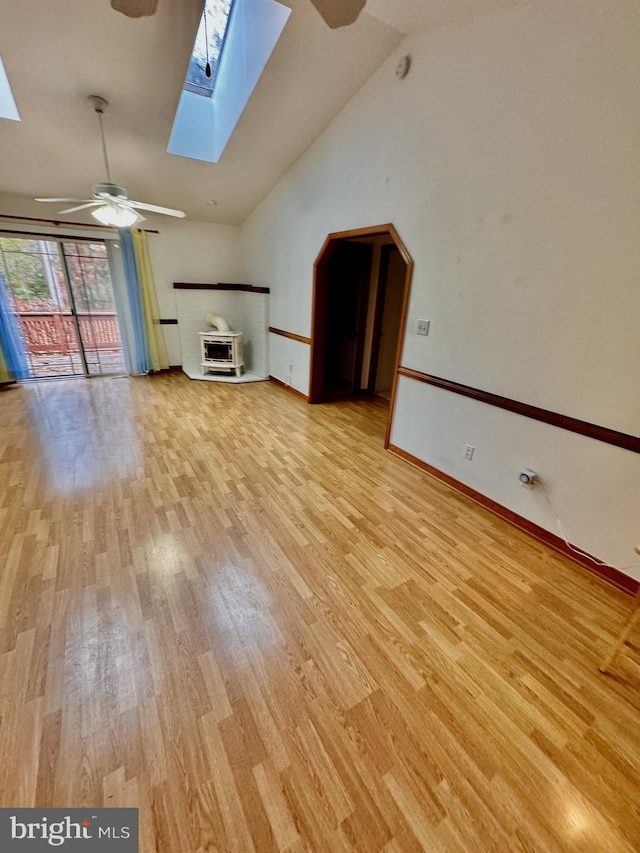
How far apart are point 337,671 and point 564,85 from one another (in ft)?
9.59

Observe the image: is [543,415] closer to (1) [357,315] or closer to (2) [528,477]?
(2) [528,477]

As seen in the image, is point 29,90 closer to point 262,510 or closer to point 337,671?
point 262,510

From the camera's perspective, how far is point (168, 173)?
13.0ft

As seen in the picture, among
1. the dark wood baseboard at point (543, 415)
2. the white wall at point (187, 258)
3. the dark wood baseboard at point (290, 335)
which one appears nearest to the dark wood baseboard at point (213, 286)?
the white wall at point (187, 258)

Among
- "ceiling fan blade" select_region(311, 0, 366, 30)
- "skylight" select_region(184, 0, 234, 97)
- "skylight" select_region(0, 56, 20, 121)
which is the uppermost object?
"skylight" select_region(184, 0, 234, 97)

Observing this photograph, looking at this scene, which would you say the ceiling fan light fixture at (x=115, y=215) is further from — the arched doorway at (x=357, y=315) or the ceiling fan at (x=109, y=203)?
the arched doorway at (x=357, y=315)

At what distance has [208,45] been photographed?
274cm

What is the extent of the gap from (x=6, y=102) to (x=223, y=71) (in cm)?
181

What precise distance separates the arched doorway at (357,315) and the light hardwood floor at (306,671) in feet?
7.68

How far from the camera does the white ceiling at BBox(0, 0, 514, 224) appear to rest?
6.96ft

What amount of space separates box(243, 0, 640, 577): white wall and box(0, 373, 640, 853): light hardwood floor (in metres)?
0.52

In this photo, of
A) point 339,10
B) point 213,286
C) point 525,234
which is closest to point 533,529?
point 525,234

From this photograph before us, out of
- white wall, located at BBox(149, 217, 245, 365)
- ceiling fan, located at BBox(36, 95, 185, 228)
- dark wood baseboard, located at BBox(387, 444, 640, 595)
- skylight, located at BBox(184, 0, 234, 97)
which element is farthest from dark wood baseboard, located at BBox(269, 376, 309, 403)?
skylight, located at BBox(184, 0, 234, 97)

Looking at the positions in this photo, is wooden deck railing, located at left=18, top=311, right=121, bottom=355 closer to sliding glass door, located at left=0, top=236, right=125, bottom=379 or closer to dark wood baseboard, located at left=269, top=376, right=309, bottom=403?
sliding glass door, located at left=0, top=236, right=125, bottom=379
